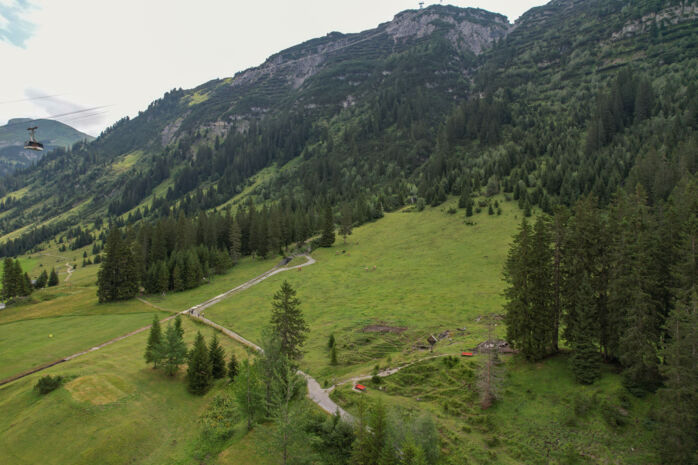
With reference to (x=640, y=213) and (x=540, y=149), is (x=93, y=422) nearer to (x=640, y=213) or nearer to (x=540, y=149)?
(x=640, y=213)

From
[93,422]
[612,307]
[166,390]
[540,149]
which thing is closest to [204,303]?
[166,390]

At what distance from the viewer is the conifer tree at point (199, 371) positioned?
1748 inches

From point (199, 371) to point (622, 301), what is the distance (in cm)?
4800

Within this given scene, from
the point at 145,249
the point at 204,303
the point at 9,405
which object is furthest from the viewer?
the point at 145,249

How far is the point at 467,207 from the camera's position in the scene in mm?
118500

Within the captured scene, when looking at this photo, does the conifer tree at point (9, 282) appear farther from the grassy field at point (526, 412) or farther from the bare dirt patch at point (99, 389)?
the grassy field at point (526, 412)

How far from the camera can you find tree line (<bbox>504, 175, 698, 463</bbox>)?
24.6 metres

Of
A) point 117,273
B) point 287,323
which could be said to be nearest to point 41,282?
point 117,273

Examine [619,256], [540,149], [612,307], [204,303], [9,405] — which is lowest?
[204,303]

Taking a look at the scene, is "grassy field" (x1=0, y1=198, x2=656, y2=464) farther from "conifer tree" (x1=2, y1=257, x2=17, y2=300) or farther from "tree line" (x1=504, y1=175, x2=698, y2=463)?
"conifer tree" (x1=2, y1=257, x2=17, y2=300)

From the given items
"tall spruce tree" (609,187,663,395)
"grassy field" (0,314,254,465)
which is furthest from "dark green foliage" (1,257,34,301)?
"tall spruce tree" (609,187,663,395)

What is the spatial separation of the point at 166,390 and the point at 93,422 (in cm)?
916

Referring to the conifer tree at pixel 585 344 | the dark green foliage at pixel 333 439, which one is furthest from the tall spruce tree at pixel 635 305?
the dark green foliage at pixel 333 439

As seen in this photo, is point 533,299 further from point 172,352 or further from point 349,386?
point 172,352
